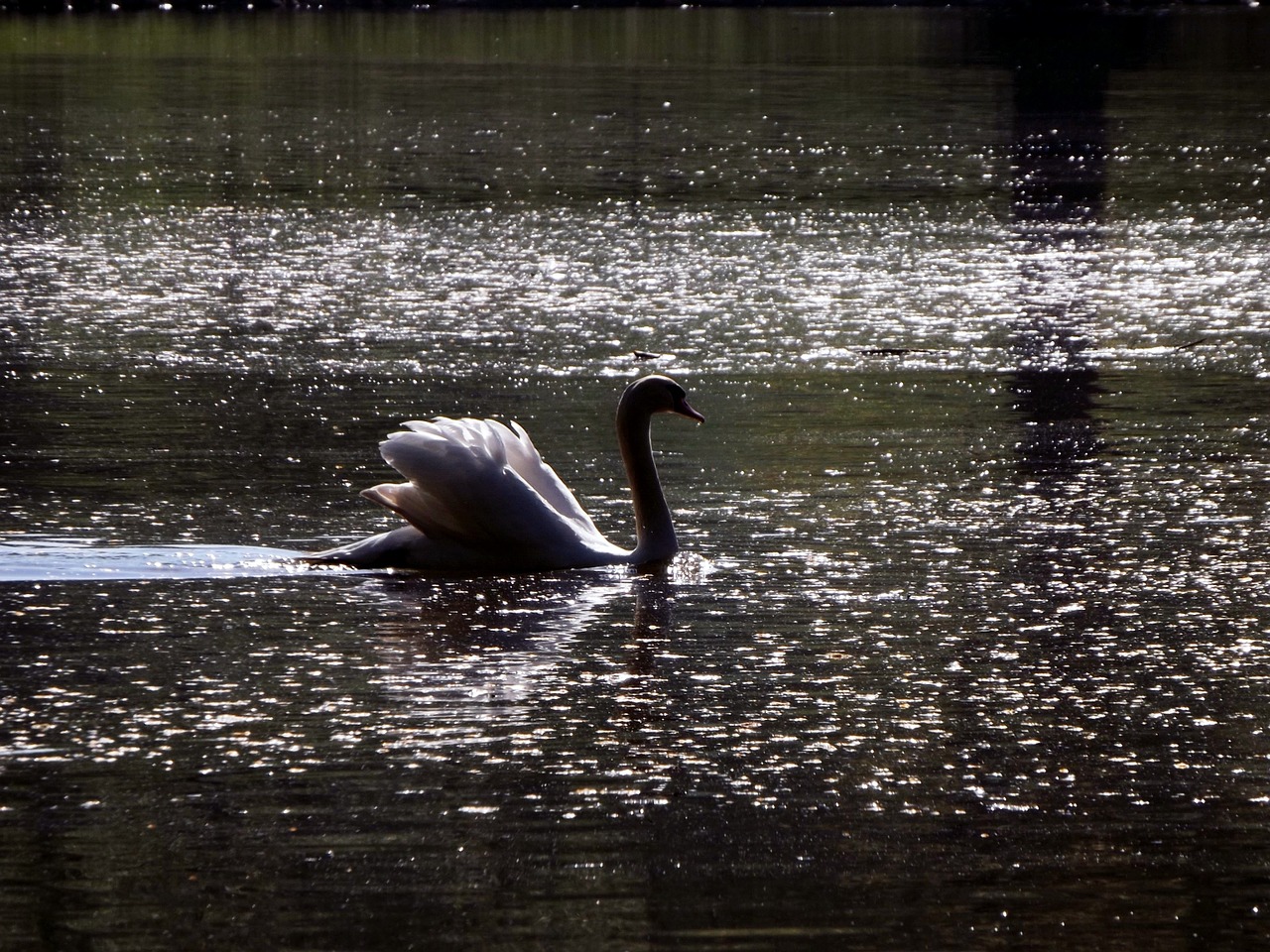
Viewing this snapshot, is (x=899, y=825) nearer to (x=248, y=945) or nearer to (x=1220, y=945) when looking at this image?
(x=1220, y=945)

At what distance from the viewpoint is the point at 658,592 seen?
26.8 feet

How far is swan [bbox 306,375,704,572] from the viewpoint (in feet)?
27.4

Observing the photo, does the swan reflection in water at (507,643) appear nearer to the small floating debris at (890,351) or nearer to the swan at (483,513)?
the swan at (483,513)

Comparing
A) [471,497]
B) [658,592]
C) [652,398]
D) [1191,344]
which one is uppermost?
[652,398]

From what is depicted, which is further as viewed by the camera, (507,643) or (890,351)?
(890,351)

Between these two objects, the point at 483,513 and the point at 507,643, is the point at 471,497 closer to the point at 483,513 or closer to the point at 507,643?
the point at 483,513

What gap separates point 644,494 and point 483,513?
710mm

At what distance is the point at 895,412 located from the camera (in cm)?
1160

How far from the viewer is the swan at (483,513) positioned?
835 centimetres

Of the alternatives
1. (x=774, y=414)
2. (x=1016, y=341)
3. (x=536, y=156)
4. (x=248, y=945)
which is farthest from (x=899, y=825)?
(x=536, y=156)

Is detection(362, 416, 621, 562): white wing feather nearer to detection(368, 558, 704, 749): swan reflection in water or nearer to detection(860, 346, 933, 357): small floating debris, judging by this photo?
detection(368, 558, 704, 749): swan reflection in water

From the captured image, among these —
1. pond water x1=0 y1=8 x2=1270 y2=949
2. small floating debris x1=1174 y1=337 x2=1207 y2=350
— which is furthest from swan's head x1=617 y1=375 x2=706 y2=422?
small floating debris x1=1174 y1=337 x2=1207 y2=350

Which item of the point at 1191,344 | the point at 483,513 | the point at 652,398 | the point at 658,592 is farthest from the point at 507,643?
the point at 1191,344

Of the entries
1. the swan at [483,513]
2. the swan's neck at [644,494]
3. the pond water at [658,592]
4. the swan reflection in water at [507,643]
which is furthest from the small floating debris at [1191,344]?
the swan reflection in water at [507,643]
